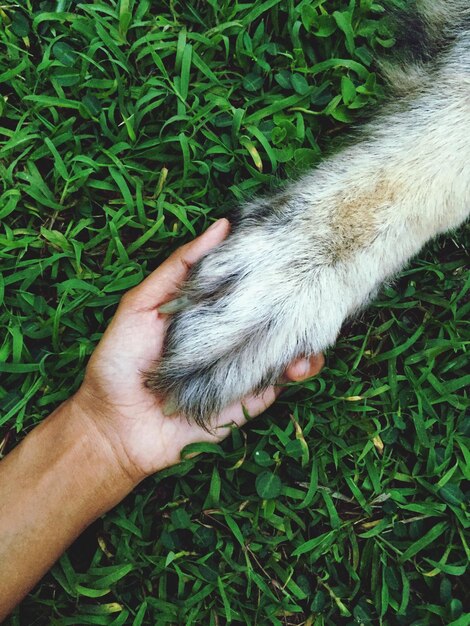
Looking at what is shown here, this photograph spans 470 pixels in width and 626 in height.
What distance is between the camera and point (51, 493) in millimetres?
2539

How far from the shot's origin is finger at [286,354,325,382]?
2482 millimetres

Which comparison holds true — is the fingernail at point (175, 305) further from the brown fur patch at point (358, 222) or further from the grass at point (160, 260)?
the brown fur patch at point (358, 222)

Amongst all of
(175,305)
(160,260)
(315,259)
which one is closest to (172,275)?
(175,305)

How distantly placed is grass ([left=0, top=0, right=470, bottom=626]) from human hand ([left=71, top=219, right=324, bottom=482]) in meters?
0.17

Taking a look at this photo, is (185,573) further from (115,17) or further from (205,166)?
(115,17)

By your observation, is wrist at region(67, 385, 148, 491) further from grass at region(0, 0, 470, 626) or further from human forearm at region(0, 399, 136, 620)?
grass at region(0, 0, 470, 626)

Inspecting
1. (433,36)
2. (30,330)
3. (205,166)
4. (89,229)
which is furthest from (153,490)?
(433,36)

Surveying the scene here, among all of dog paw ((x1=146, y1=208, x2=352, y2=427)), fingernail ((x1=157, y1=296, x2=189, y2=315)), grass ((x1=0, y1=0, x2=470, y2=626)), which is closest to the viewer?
dog paw ((x1=146, y1=208, x2=352, y2=427))

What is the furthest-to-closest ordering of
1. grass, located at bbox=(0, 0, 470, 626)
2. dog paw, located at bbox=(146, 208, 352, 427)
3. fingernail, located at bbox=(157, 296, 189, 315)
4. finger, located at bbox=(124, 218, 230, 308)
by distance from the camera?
1. grass, located at bbox=(0, 0, 470, 626)
2. finger, located at bbox=(124, 218, 230, 308)
3. fingernail, located at bbox=(157, 296, 189, 315)
4. dog paw, located at bbox=(146, 208, 352, 427)

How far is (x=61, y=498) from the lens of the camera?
2539mm

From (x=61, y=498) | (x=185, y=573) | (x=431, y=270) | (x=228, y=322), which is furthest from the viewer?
(x=431, y=270)

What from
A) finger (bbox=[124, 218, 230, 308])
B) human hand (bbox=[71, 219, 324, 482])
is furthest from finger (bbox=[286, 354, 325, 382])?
finger (bbox=[124, 218, 230, 308])

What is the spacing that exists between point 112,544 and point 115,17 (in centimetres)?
232

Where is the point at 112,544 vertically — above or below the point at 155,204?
below
